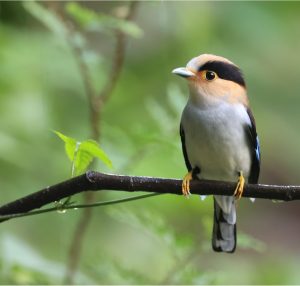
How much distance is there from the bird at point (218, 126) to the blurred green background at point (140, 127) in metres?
0.11

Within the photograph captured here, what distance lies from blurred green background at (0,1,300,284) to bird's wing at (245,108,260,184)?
249 mm

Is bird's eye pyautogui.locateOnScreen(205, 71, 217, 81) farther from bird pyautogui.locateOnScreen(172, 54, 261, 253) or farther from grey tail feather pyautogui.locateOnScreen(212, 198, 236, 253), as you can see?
grey tail feather pyautogui.locateOnScreen(212, 198, 236, 253)

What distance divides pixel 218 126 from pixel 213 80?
162 millimetres

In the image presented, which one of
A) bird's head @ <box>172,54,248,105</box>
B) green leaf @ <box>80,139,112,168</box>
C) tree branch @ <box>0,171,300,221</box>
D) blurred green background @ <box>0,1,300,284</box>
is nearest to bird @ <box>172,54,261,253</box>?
bird's head @ <box>172,54,248,105</box>

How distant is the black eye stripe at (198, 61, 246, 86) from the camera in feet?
8.52

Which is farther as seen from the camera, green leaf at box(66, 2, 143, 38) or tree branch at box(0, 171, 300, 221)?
green leaf at box(66, 2, 143, 38)

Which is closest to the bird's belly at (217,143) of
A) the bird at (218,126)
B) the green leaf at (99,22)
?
the bird at (218,126)

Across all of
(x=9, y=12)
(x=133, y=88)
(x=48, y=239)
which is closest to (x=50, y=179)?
(x=48, y=239)

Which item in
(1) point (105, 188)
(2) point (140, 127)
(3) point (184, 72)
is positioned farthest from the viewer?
(2) point (140, 127)

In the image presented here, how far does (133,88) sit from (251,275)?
130 cm

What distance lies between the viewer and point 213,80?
2.63 meters

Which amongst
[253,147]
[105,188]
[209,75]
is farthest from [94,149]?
[253,147]

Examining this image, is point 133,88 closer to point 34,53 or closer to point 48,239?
point 34,53

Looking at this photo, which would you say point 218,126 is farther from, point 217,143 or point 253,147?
point 253,147
